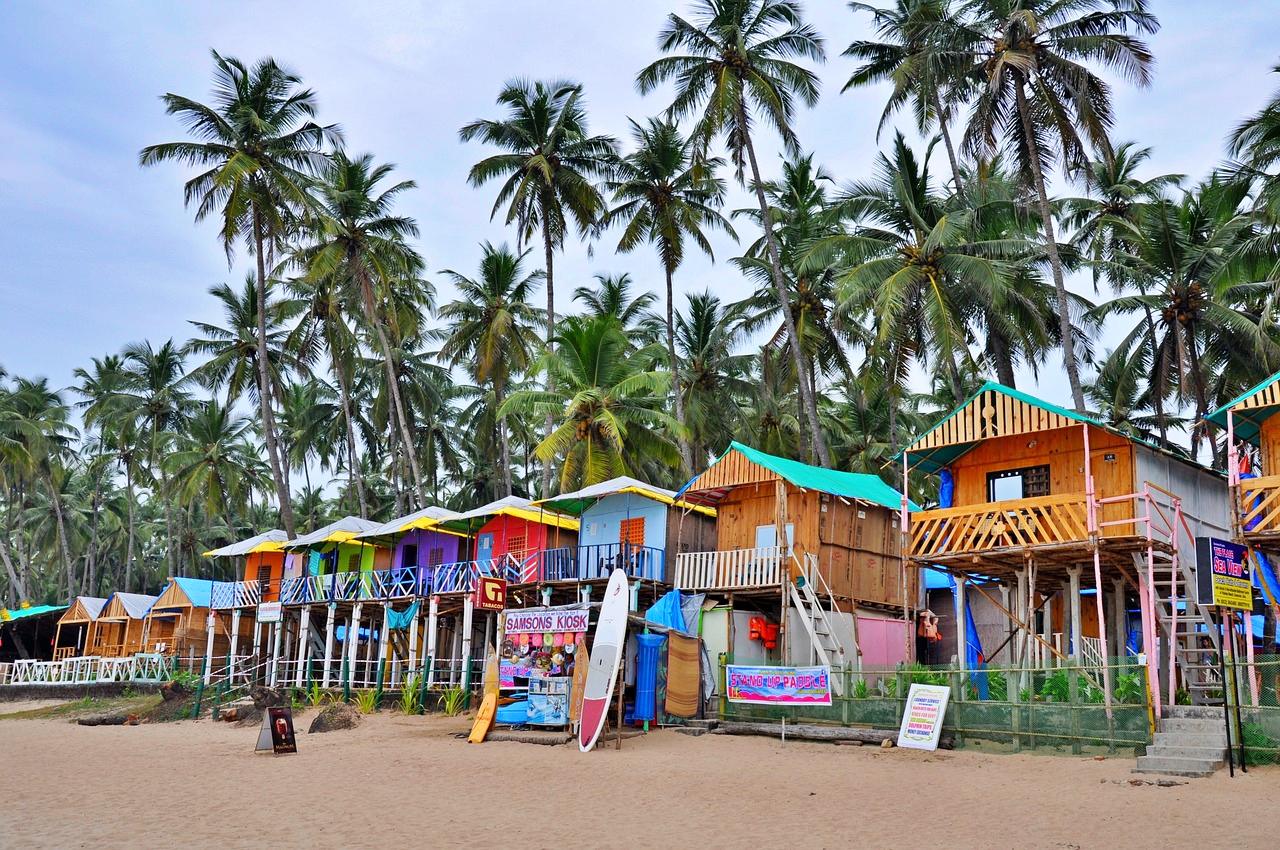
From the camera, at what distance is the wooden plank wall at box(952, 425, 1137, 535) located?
1944cm

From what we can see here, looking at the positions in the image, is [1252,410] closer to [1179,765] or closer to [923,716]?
[1179,765]

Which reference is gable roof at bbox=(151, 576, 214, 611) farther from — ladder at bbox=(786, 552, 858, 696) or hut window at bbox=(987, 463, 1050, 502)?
hut window at bbox=(987, 463, 1050, 502)

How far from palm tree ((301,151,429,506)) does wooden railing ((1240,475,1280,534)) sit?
27271 millimetres

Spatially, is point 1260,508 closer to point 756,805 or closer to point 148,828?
point 756,805

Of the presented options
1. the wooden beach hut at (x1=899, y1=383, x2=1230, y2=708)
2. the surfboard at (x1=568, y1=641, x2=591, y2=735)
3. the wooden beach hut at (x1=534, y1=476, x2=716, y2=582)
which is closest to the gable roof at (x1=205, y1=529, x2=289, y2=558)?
the wooden beach hut at (x1=534, y1=476, x2=716, y2=582)

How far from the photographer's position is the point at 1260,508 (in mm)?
16984

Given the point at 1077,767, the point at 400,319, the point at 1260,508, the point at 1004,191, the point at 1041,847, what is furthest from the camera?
the point at 400,319

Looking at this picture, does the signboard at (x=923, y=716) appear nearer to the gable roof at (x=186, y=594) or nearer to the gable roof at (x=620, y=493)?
the gable roof at (x=620, y=493)

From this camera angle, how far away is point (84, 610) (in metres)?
46.8

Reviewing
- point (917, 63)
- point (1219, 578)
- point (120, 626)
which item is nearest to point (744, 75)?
point (917, 63)

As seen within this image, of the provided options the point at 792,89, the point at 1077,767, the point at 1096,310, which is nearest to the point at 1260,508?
the point at 1077,767

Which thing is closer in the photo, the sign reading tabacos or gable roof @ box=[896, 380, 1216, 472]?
gable roof @ box=[896, 380, 1216, 472]

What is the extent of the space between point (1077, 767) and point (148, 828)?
11.9 meters

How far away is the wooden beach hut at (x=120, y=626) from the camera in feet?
148
